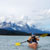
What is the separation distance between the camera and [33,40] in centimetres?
2611

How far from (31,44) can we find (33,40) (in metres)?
0.65

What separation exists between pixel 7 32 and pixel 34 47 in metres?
117

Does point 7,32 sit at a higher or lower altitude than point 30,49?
higher

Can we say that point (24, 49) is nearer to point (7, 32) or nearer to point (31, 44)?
point (31, 44)

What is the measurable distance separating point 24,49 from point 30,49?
86 centimetres

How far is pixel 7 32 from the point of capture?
14188cm

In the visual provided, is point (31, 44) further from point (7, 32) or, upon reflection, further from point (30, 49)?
point (7, 32)

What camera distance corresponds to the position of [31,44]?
26047mm

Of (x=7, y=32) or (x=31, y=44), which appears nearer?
(x=31, y=44)

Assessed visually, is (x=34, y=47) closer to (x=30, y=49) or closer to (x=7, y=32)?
(x=30, y=49)

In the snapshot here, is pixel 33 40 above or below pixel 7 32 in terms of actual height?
below

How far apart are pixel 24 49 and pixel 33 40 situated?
1.90 m

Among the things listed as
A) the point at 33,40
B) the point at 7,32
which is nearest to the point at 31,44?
the point at 33,40

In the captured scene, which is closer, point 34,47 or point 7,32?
point 34,47
